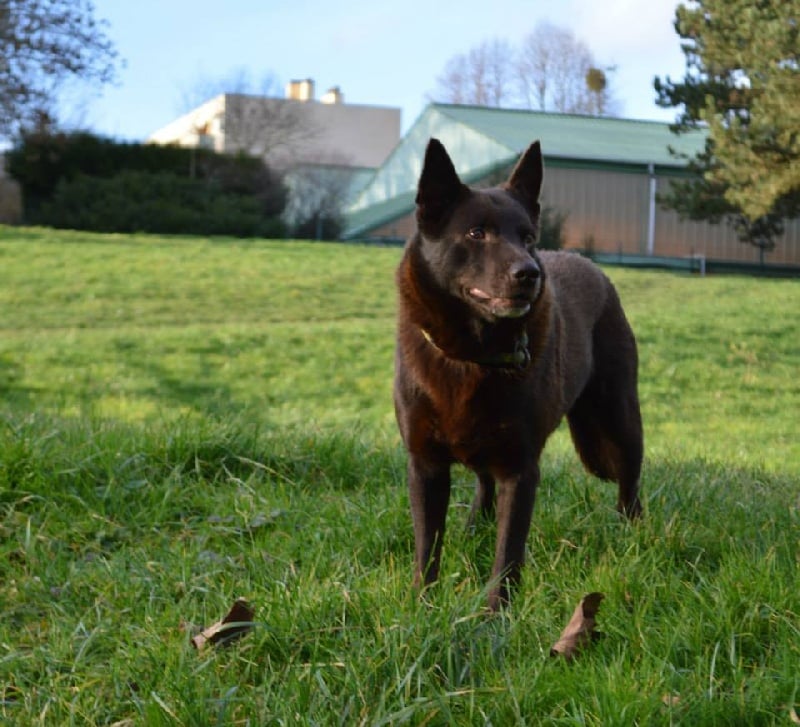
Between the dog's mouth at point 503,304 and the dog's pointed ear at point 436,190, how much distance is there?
328 millimetres

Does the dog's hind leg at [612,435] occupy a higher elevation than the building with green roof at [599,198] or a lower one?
lower

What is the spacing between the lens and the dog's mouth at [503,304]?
3.32 m

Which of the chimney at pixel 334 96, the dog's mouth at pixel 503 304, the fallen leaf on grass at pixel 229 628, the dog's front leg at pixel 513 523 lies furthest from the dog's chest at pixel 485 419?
the chimney at pixel 334 96

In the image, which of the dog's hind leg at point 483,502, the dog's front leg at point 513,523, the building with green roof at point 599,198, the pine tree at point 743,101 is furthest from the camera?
the building with green roof at point 599,198

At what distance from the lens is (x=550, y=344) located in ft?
12.2

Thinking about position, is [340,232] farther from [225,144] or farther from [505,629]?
[505,629]

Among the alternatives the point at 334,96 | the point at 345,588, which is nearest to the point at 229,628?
the point at 345,588

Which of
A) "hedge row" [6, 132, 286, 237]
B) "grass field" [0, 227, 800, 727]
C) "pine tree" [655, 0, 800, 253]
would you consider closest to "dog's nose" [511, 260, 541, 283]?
"grass field" [0, 227, 800, 727]

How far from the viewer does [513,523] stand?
343 centimetres

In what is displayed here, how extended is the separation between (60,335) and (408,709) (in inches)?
538

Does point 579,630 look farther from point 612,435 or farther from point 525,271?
point 612,435

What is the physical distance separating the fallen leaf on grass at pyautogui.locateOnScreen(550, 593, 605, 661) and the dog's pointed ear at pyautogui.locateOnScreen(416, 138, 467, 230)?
1.38m

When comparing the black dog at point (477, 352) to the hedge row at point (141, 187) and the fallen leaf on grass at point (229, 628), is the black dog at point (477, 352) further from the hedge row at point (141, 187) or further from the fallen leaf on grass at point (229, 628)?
the hedge row at point (141, 187)

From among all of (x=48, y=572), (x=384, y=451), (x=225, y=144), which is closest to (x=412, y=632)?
(x=48, y=572)
